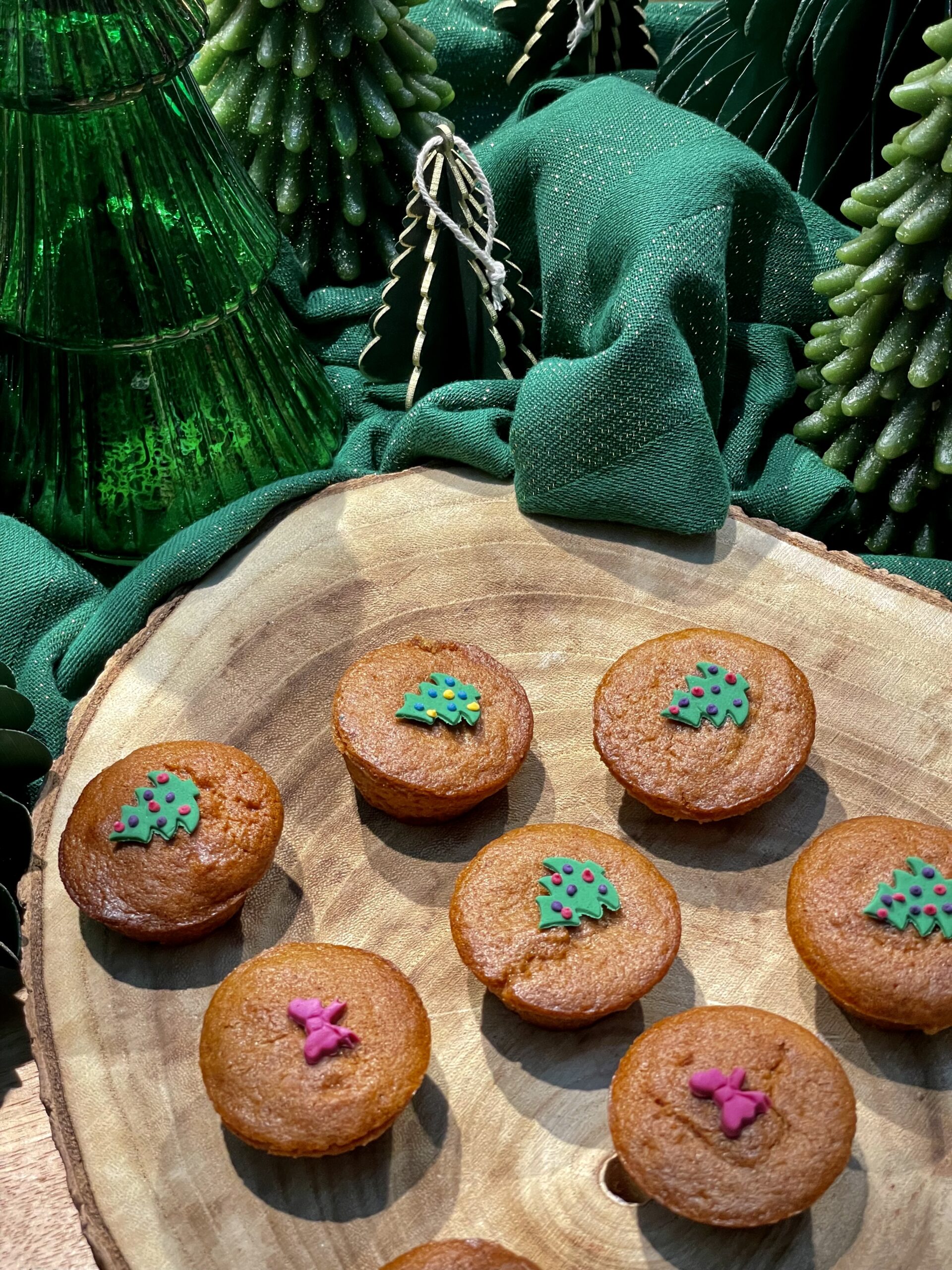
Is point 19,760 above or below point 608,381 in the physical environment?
below

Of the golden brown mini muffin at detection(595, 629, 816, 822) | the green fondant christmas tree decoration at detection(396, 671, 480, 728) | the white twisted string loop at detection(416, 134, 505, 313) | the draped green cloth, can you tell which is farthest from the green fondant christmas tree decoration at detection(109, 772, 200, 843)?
the white twisted string loop at detection(416, 134, 505, 313)

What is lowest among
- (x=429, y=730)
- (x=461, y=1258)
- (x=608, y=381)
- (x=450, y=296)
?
(x=461, y=1258)

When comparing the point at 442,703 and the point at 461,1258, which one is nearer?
the point at 461,1258

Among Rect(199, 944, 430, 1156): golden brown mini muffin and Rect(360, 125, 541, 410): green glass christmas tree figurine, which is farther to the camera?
Rect(360, 125, 541, 410): green glass christmas tree figurine

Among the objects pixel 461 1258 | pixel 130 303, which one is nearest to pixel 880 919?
pixel 461 1258

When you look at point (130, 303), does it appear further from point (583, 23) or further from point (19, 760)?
point (583, 23)

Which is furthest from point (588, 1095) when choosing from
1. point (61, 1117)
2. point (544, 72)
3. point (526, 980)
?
point (544, 72)

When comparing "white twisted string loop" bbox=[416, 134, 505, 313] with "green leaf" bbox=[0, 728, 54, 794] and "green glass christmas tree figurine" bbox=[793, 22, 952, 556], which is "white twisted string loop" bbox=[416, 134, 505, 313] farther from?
"green leaf" bbox=[0, 728, 54, 794]

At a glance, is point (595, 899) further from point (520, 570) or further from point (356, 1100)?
point (520, 570)

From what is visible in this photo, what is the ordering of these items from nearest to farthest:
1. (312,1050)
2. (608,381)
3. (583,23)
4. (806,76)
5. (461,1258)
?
(461,1258) < (312,1050) < (608,381) < (806,76) < (583,23)
